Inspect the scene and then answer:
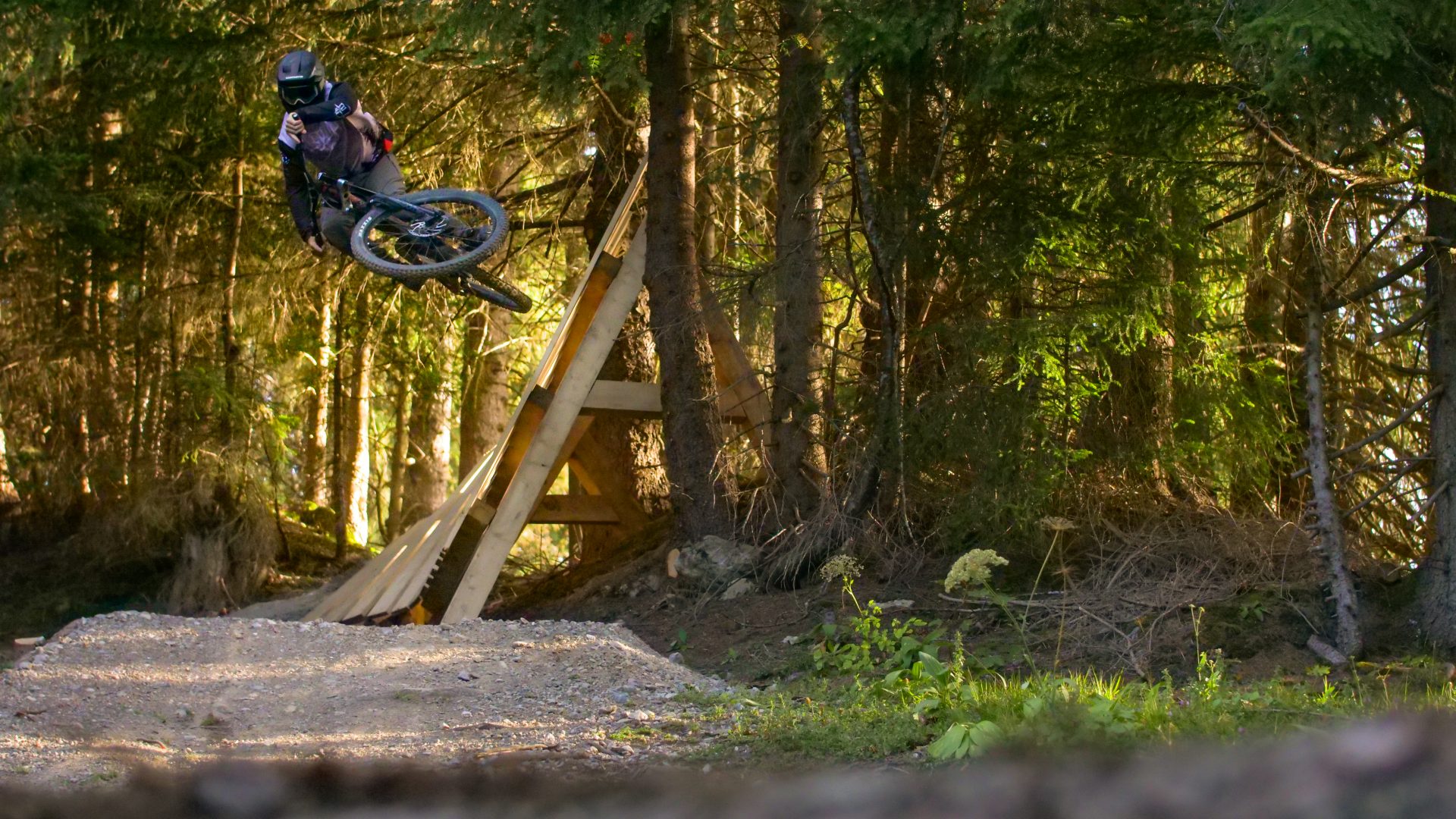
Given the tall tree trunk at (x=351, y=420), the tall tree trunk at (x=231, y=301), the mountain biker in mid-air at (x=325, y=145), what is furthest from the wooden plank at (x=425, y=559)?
the tall tree trunk at (x=351, y=420)

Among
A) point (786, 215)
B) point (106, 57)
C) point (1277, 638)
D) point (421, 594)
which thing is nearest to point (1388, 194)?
point (1277, 638)

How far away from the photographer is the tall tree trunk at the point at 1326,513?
22.5 feet

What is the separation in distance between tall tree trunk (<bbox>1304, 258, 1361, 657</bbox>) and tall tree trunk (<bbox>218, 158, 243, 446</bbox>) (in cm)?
1059

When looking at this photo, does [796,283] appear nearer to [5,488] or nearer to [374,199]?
[374,199]

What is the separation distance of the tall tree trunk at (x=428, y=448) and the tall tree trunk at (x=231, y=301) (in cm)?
320

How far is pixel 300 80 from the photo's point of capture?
8070 mm

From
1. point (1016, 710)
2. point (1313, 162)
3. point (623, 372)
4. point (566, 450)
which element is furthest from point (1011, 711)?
point (623, 372)

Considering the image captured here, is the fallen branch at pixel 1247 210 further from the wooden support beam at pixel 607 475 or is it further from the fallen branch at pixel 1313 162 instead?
the wooden support beam at pixel 607 475

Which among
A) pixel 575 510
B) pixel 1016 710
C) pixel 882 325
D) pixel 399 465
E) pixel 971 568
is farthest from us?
pixel 399 465

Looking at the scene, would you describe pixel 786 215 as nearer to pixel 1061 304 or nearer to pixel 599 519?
pixel 1061 304

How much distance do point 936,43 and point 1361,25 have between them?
3266 millimetres

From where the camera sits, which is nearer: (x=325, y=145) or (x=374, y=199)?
(x=325, y=145)

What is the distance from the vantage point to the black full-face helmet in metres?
8.06

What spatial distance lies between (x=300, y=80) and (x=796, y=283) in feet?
13.7
